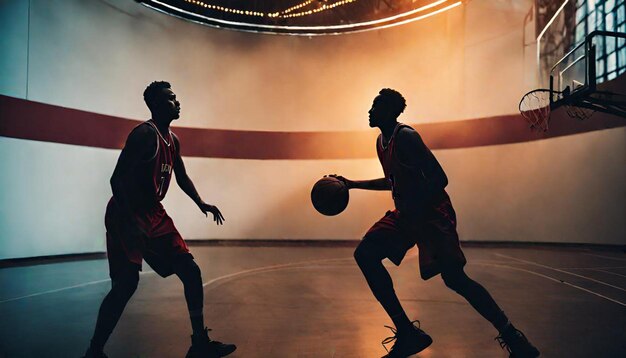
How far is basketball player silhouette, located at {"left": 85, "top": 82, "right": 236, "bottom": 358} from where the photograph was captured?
214cm

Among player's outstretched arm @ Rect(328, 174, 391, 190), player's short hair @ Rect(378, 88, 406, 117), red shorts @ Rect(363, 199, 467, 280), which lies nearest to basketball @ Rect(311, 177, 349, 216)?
player's outstretched arm @ Rect(328, 174, 391, 190)

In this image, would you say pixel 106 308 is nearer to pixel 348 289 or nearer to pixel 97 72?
pixel 348 289

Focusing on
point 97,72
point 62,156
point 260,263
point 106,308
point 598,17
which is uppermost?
point 598,17

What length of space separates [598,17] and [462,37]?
2.24 metres

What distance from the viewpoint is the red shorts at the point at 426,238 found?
2176 mm

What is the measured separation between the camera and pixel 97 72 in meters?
6.95

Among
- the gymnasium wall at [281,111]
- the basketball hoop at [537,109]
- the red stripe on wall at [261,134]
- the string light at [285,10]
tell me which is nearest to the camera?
the red stripe on wall at [261,134]

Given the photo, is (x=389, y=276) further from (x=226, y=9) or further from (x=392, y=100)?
(x=226, y=9)

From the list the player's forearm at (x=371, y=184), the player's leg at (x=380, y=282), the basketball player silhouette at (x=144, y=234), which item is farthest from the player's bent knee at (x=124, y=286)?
the player's forearm at (x=371, y=184)

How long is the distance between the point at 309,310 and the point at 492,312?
5.00ft

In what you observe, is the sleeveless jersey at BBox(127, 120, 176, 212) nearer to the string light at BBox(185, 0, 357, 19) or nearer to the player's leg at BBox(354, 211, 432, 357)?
the player's leg at BBox(354, 211, 432, 357)

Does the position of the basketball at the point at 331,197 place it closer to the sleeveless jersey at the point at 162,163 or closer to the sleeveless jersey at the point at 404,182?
the sleeveless jersey at the point at 404,182

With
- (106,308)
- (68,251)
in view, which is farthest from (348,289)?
(68,251)

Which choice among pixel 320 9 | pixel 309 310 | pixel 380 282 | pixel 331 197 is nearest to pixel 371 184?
pixel 331 197
